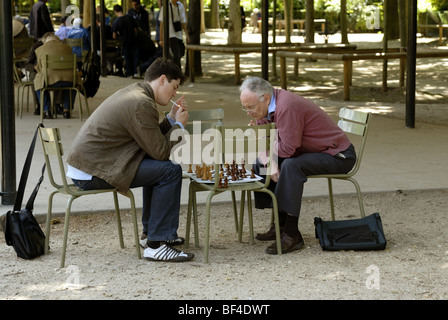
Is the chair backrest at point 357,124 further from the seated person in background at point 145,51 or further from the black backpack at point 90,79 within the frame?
the seated person in background at point 145,51

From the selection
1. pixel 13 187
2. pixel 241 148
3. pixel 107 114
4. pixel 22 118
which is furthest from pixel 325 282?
pixel 22 118

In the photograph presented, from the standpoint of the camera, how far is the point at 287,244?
5812mm

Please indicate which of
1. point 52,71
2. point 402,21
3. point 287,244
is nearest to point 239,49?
point 402,21

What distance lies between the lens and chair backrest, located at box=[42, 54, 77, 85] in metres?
11.3

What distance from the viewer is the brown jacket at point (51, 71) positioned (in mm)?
11516

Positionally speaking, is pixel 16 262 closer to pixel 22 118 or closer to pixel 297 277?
pixel 297 277

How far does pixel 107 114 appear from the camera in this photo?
18.0 feet

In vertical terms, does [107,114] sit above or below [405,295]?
above

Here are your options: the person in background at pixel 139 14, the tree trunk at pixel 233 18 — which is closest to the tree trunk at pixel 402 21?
the person in background at pixel 139 14

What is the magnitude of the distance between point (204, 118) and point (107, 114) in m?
1.06

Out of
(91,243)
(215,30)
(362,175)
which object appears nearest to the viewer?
(91,243)

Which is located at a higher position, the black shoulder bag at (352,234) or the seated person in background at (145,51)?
the seated person in background at (145,51)

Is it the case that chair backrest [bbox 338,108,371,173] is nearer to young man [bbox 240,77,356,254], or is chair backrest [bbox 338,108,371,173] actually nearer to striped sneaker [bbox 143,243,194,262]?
young man [bbox 240,77,356,254]

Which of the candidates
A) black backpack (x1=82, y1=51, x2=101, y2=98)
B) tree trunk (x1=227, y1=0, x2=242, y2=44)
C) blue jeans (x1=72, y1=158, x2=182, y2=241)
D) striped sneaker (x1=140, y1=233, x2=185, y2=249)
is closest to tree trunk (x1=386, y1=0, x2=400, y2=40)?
tree trunk (x1=227, y1=0, x2=242, y2=44)
